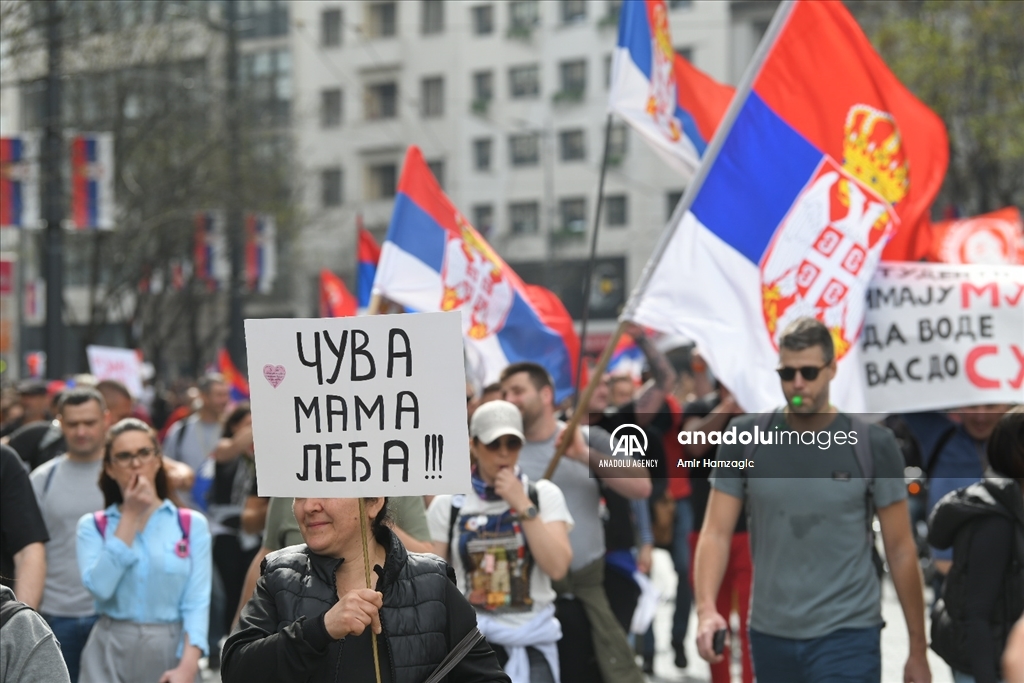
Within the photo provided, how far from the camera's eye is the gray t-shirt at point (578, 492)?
20.7 feet

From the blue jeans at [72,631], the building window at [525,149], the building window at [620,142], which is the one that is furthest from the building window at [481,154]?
the blue jeans at [72,631]

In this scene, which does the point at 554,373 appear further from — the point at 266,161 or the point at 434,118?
the point at 434,118

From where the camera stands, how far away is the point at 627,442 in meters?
6.59

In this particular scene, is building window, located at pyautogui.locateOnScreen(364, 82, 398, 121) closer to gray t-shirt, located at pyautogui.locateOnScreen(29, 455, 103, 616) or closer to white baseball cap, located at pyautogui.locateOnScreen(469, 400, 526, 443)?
gray t-shirt, located at pyautogui.locateOnScreen(29, 455, 103, 616)

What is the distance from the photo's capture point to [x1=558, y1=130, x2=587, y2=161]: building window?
46.8 metres

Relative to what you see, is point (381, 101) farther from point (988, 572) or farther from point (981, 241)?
point (988, 572)

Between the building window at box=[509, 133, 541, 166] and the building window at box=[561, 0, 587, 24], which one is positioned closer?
the building window at box=[561, 0, 587, 24]

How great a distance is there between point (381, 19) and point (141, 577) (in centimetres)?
4420

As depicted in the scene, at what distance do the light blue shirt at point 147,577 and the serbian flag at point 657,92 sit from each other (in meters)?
3.64

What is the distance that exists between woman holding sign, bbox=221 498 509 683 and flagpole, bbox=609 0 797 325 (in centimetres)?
310

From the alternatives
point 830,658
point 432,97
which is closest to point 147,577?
point 830,658

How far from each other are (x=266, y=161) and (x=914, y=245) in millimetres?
24205

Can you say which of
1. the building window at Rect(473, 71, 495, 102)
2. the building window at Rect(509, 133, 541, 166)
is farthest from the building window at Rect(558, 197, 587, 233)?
the building window at Rect(473, 71, 495, 102)

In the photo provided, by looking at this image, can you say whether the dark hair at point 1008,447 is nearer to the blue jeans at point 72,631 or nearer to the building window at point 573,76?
the blue jeans at point 72,631
